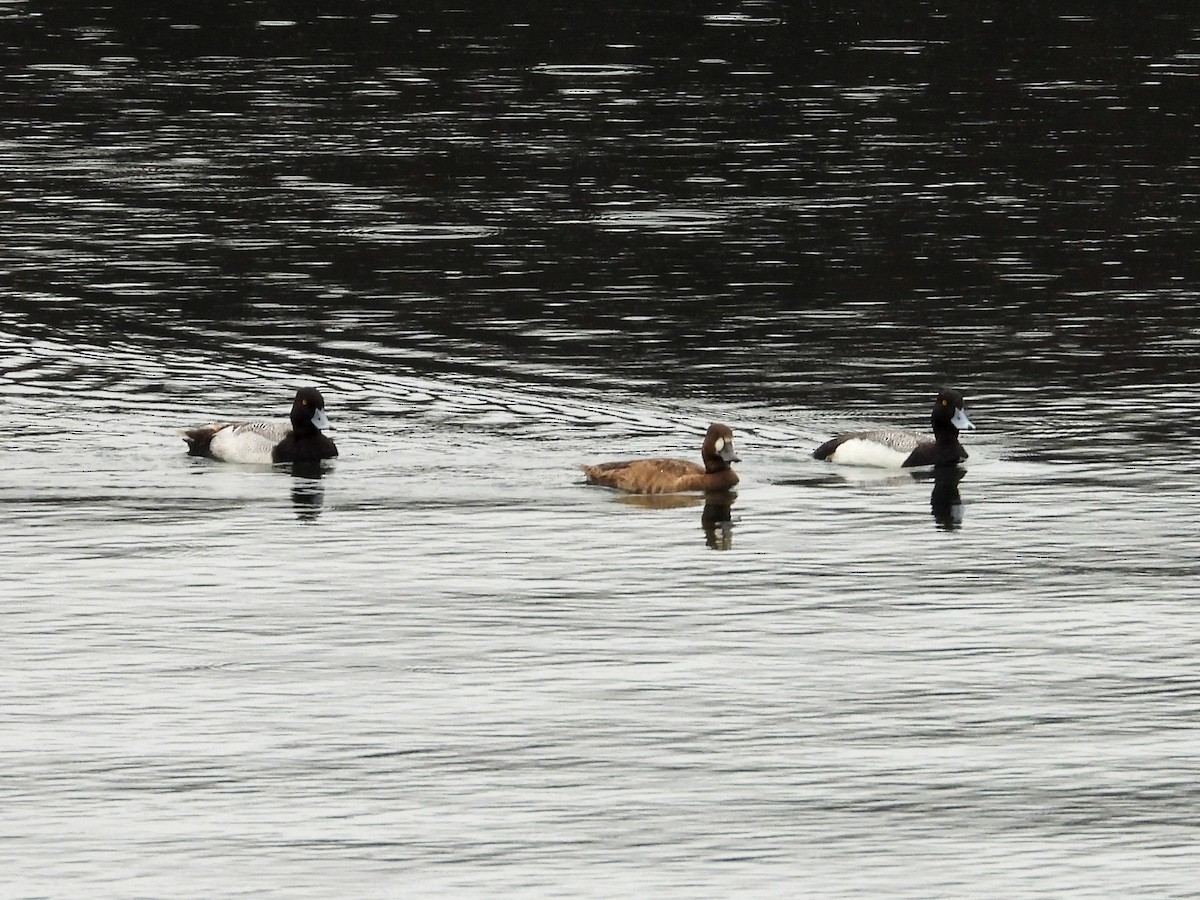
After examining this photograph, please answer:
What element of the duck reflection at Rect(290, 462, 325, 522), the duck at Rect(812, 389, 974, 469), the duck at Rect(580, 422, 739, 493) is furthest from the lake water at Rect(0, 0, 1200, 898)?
the duck at Rect(812, 389, 974, 469)

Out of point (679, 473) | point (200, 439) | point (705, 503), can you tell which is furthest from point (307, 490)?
point (705, 503)

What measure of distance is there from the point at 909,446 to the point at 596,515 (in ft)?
15.7

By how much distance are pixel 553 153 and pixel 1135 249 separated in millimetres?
17845

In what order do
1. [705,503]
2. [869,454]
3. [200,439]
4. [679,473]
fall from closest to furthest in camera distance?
[705,503], [679,473], [869,454], [200,439]

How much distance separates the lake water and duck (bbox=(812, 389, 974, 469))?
1.54 feet

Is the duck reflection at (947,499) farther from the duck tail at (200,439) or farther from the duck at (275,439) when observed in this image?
the duck tail at (200,439)

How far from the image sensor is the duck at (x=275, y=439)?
33.8 metres

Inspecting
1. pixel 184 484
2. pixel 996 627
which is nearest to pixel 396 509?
pixel 184 484

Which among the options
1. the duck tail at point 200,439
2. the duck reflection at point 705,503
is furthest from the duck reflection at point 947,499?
the duck tail at point 200,439

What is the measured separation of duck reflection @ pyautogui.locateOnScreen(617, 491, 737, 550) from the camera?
31.0 m

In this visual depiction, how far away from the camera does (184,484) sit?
3306 cm

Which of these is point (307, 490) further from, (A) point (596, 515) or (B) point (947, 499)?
(B) point (947, 499)

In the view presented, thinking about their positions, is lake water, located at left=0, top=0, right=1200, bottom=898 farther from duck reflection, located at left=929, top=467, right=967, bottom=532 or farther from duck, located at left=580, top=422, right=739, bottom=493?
duck, located at left=580, top=422, right=739, bottom=493

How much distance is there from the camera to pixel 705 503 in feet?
106
